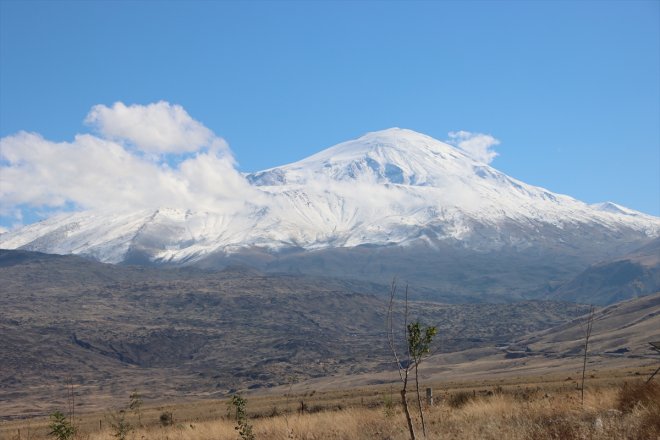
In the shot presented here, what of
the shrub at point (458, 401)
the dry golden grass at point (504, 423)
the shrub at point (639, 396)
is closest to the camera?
the dry golden grass at point (504, 423)

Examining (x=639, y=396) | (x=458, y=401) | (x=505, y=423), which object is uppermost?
(x=639, y=396)

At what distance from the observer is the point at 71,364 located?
576 ft

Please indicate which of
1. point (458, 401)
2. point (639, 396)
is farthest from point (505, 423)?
point (458, 401)

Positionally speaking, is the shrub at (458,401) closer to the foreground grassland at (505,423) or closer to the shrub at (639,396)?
the foreground grassland at (505,423)

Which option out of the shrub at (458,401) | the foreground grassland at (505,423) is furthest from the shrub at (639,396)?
the shrub at (458,401)

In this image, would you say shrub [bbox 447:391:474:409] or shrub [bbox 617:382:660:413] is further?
shrub [bbox 447:391:474:409]

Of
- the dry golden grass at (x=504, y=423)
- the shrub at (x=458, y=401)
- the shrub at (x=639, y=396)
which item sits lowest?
the shrub at (x=458, y=401)

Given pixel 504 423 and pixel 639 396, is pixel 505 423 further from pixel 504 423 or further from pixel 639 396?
pixel 639 396

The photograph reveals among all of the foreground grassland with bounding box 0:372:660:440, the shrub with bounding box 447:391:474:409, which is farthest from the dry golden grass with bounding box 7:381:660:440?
the shrub with bounding box 447:391:474:409

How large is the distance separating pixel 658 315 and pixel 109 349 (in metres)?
133

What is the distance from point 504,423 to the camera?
16359 mm

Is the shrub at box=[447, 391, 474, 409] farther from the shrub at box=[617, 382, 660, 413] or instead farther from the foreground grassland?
the shrub at box=[617, 382, 660, 413]

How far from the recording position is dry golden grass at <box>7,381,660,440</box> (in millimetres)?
13945

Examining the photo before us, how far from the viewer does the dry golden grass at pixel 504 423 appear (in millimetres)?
13945
